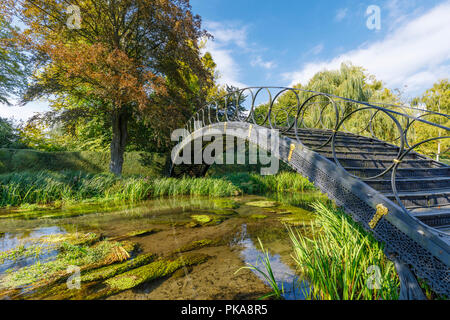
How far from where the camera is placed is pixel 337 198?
8.97 feet

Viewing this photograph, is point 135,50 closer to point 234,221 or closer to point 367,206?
point 234,221

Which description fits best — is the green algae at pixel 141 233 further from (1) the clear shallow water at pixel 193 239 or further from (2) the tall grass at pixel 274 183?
(2) the tall grass at pixel 274 183

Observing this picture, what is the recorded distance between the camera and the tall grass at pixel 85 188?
630cm

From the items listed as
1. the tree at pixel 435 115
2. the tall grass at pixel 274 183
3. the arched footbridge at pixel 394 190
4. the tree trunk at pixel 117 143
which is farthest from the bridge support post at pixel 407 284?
the tree at pixel 435 115

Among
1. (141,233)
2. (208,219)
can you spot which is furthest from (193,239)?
(208,219)

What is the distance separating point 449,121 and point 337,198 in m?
18.4

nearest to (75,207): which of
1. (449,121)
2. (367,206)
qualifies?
(367,206)

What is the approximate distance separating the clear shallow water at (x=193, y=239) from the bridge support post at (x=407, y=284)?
79 cm

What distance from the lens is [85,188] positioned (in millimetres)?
7070

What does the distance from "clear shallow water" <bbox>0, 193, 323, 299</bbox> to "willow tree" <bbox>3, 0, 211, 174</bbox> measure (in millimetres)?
4165

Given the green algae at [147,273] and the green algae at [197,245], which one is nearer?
the green algae at [147,273]

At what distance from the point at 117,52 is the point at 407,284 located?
8995mm

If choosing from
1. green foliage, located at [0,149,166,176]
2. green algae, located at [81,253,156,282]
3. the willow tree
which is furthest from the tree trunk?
green algae, located at [81,253,156,282]

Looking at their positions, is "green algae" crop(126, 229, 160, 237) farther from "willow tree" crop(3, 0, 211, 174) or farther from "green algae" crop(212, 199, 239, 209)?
"willow tree" crop(3, 0, 211, 174)
